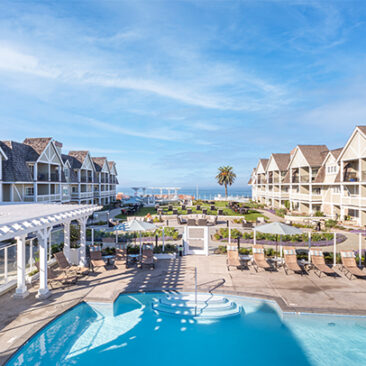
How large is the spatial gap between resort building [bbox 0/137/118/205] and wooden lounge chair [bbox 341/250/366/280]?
26.8 meters

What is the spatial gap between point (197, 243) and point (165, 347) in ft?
37.3

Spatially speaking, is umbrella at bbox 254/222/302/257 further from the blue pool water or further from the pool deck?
the blue pool water

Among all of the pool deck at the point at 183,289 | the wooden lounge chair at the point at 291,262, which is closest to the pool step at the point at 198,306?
the pool deck at the point at 183,289

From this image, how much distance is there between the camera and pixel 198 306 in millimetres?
9203

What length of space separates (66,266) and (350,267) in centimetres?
1343

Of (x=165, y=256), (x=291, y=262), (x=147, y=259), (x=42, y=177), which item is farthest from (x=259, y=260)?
(x=42, y=177)

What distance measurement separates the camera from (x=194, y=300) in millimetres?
9492

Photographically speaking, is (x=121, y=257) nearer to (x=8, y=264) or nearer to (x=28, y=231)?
(x=8, y=264)

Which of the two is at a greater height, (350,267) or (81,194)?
(81,194)

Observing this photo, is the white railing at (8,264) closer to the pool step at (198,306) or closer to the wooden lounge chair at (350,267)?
the pool step at (198,306)

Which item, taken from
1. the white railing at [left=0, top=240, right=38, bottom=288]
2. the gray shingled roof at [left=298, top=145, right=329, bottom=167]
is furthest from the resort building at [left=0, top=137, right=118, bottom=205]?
the gray shingled roof at [left=298, top=145, right=329, bottom=167]

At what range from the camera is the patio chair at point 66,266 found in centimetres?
1145

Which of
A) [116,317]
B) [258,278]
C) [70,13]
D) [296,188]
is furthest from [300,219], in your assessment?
[70,13]

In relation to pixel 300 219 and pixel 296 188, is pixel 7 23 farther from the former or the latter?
pixel 296 188
